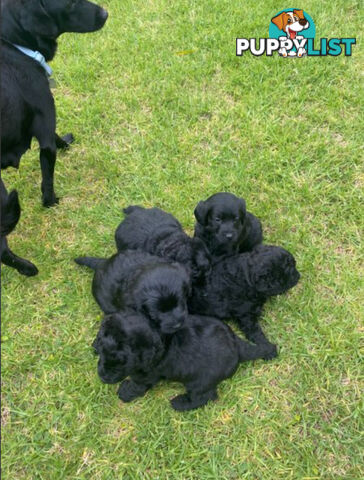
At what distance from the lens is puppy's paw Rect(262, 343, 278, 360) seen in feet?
10.1

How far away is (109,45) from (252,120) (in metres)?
1.98

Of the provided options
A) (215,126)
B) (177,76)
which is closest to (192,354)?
(215,126)

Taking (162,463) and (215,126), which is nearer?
(162,463)

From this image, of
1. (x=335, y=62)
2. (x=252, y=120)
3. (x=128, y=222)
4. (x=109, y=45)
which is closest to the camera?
(x=128, y=222)

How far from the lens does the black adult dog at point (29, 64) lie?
3.04 meters

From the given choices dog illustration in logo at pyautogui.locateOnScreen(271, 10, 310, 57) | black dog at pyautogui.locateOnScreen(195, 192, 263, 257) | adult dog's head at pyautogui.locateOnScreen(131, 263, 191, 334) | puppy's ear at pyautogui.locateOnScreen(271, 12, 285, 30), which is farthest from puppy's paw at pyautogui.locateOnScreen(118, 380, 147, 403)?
puppy's ear at pyautogui.locateOnScreen(271, 12, 285, 30)

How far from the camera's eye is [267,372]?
3.09 metres

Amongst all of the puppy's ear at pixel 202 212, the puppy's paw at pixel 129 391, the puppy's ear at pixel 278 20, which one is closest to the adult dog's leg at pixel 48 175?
the puppy's ear at pixel 202 212

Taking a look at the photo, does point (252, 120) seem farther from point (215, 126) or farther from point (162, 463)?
point (162, 463)

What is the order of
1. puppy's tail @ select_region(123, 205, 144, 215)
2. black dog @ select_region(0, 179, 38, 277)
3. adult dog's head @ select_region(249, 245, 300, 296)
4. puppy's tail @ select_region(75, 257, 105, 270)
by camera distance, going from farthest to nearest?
puppy's tail @ select_region(123, 205, 144, 215)
puppy's tail @ select_region(75, 257, 105, 270)
adult dog's head @ select_region(249, 245, 300, 296)
black dog @ select_region(0, 179, 38, 277)

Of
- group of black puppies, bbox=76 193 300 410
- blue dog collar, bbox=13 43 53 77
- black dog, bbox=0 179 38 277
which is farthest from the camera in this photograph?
blue dog collar, bbox=13 43 53 77

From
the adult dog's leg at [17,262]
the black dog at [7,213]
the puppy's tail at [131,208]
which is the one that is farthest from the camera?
the puppy's tail at [131,208]

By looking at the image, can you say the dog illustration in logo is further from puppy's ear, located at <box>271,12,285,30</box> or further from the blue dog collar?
the blue dog collar

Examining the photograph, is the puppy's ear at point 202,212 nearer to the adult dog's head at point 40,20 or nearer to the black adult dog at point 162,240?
the black adult dog at point 162,240
